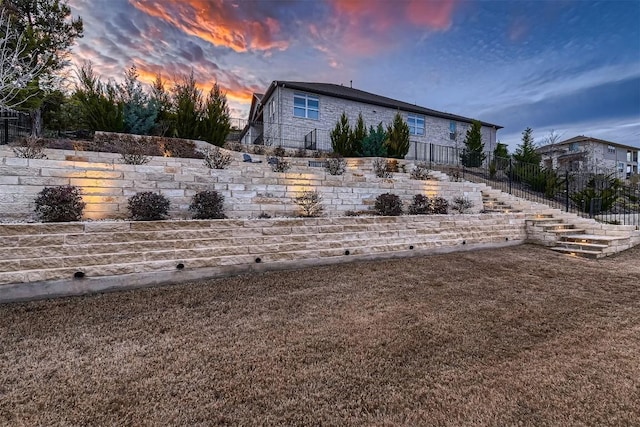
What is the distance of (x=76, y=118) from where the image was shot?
1209 cm

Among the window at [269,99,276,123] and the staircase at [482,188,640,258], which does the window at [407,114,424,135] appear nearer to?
the window at [269,99,276,123]

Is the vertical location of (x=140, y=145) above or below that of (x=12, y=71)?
below

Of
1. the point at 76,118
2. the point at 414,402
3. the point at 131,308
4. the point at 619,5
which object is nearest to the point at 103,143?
the point at 76,118

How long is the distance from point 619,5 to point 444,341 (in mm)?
15650

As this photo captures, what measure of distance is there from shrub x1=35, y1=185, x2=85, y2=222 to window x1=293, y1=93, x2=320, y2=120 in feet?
45.4

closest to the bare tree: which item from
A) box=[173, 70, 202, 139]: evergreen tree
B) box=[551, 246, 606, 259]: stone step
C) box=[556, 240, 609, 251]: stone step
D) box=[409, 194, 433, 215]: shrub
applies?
box=[173, 70, 202, 139]: evergreen tree

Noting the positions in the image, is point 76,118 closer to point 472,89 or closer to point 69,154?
point 69,154

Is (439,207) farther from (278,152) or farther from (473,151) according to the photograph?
(473,151)

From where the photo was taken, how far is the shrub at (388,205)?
6.81m

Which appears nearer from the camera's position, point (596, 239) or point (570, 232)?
point (596, 239)

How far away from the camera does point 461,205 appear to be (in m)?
8.27

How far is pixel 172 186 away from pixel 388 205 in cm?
474

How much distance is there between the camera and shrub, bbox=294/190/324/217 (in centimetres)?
629

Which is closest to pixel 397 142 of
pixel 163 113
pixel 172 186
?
pixel 163 113
